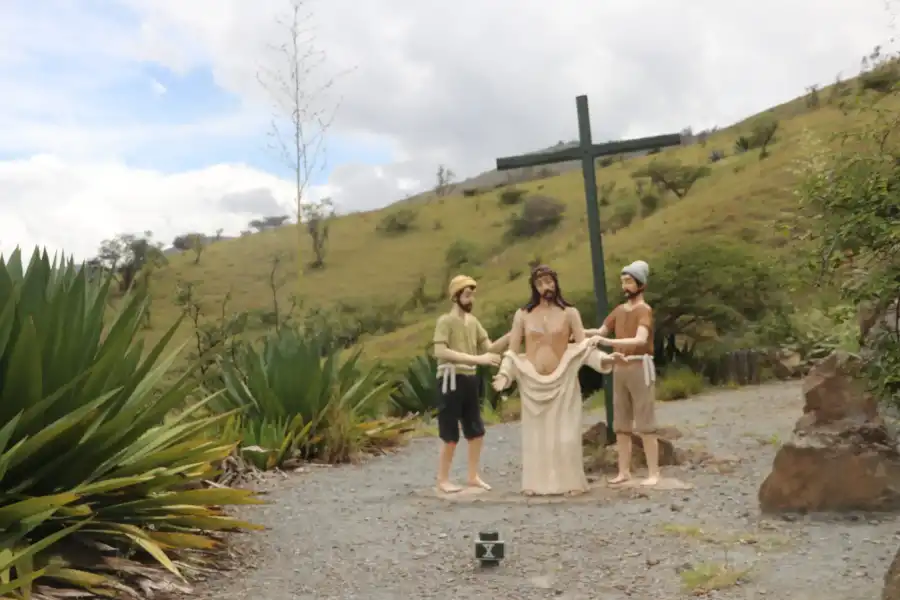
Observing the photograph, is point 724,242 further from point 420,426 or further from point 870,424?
point 870,424

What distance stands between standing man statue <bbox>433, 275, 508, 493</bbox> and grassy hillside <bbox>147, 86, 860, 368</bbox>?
14537mm

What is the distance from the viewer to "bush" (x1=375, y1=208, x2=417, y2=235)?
5247 centimetres

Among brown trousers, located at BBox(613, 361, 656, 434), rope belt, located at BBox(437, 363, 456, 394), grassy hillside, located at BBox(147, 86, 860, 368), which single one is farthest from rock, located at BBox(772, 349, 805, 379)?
rope belt, located at BBox(437, 363, 456, 394)

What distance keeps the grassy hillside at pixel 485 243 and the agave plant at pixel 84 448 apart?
674 inches

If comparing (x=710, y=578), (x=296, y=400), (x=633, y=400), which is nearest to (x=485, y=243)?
(x=296, y=400)

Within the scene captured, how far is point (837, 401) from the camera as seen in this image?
586 cm

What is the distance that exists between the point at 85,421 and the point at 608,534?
292 cm

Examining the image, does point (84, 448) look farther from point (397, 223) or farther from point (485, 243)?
point (397, 223)

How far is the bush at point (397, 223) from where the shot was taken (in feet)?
172

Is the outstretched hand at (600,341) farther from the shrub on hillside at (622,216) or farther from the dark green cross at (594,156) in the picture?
the shrub on hillside at (622,216)

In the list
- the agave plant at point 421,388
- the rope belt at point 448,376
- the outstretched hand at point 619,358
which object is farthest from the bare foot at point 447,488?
the agave plant at point 421,388

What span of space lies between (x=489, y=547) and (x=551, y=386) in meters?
2.29

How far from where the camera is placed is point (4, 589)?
363 cm

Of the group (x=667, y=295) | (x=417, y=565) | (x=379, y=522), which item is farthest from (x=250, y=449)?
(x=667, y=295)
